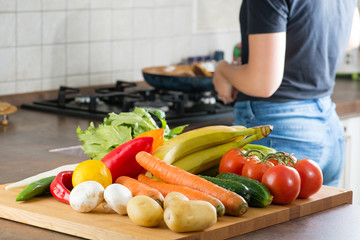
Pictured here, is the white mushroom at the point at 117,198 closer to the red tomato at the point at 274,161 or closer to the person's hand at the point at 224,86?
the red tomato at the point at 274,161

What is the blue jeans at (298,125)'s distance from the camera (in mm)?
1908

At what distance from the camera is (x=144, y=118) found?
5.22ft

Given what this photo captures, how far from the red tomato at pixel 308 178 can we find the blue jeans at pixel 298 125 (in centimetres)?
59

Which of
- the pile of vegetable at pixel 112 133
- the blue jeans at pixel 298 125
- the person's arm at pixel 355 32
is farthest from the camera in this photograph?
the person's arm at pixel 355 32

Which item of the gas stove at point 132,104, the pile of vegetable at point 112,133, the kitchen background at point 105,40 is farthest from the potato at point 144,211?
the kitchen background at point 105,40

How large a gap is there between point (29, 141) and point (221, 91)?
23.3 inches

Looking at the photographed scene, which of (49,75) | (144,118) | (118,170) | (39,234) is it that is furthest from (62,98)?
(39,234)

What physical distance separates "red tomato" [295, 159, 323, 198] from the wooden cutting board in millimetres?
18

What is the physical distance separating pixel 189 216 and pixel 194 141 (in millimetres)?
363

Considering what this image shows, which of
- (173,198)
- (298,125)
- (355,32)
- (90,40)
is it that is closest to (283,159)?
(173,198)

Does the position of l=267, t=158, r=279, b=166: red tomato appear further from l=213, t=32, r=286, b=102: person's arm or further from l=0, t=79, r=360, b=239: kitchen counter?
l=213, t=32, r=286, b=102: person's arm

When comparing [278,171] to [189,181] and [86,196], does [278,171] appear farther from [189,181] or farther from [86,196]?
[86,196]

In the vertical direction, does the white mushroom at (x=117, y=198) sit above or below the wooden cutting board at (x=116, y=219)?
above

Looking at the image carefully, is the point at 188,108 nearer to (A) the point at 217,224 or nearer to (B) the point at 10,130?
(B) the point at 10,130
